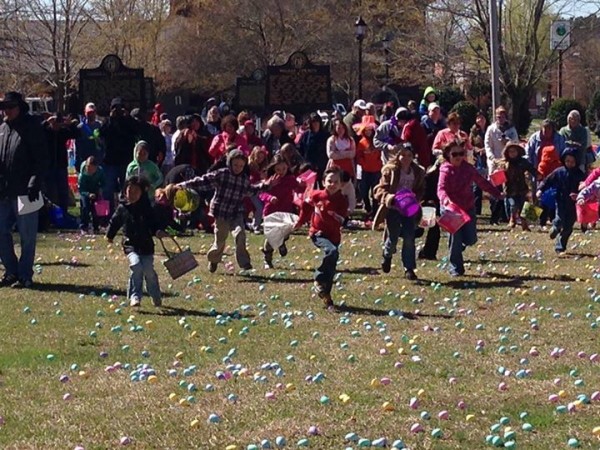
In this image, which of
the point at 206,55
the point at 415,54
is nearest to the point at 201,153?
the point at 415,54

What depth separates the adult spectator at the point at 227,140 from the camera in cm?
1720

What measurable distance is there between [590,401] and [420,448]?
4.86ft

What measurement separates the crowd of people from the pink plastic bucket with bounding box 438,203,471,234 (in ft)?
0.11

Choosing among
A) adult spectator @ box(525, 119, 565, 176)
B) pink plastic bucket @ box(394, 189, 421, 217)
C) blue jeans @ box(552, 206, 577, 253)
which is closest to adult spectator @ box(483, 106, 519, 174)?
adult spectator @ box(525, 119, 565, 176)

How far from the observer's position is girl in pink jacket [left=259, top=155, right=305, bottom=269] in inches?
542

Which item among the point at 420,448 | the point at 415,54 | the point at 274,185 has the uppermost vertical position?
the point at 415,54

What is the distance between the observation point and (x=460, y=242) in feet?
43.0

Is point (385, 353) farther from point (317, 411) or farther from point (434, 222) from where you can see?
point (434, 222)

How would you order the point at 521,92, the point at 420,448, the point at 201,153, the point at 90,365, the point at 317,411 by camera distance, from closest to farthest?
the point at 420,448 < the point at 317,411 < the point at 90,365 < the point at 201,153 < the point at 521,92

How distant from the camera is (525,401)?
24.4ft

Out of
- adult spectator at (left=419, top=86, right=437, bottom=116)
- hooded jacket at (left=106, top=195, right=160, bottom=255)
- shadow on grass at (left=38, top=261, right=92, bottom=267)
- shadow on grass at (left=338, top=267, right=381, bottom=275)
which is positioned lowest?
shadow on grass at (left=338, top=267, right=381, bottom=275)

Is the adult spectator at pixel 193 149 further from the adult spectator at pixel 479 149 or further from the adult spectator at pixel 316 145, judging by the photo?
the adult spectator at pixel 479 149

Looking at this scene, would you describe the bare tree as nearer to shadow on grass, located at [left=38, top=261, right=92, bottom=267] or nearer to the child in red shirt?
shadow on grass, located at [left=38, top=261, right=92, bottom=267]

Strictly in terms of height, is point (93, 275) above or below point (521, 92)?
below
